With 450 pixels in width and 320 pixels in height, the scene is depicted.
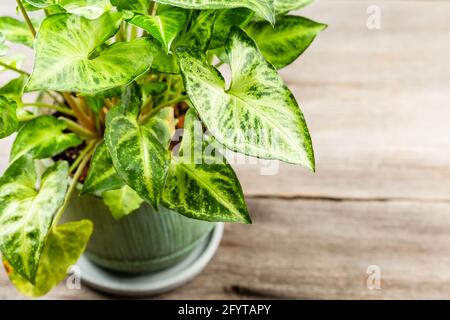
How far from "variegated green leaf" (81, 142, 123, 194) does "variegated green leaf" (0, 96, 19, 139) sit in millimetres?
82

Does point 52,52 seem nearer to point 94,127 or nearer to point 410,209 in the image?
point 94,127

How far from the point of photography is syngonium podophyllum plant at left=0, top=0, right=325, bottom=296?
483mm

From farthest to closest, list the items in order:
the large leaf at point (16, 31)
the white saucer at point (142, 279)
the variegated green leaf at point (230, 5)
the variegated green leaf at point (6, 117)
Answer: the white saucer at point (142, 279) → the large leaf at point (16, 31) → the variegated green leaf at point (6, 117) → the variegated green leaf at point (230, 5)

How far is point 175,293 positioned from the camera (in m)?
0.83

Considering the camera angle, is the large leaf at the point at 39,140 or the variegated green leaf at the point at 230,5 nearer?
the variegated green leaf at the point at 230,5

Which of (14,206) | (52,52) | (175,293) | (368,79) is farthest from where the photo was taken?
(368,79)

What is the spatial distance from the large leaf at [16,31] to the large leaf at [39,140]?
4.1 inches

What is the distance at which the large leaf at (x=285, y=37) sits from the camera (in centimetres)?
64

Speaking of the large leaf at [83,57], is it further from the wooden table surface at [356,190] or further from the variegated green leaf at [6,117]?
the wooden table surface at [356,190]

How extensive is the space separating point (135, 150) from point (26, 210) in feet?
0.44

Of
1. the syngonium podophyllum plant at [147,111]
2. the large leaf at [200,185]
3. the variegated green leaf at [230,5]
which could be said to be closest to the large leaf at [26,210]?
the syngonium podophyllum plant at [147,111]

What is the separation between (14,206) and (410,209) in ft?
1.93

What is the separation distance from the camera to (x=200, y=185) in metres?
0.56

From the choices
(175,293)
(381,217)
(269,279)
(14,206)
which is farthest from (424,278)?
(14,206)
